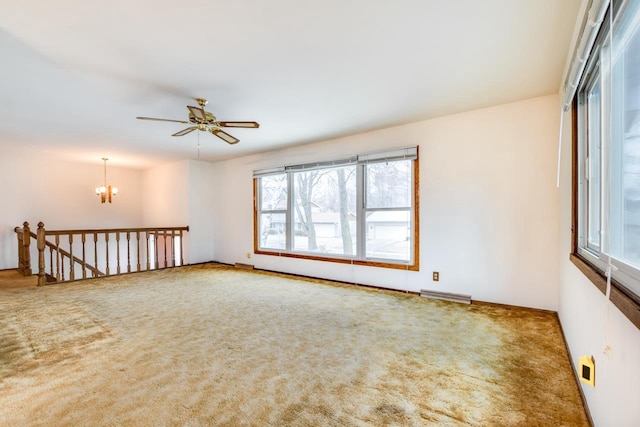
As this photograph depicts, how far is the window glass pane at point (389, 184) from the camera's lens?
159 inches

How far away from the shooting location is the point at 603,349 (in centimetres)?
130

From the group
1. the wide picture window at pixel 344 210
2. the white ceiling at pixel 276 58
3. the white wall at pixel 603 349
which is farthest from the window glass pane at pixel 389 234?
the white wall at pixel 603 349

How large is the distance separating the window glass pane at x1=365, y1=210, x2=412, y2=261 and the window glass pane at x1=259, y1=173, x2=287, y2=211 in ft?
5.87

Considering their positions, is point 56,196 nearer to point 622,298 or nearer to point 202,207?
point 202,207

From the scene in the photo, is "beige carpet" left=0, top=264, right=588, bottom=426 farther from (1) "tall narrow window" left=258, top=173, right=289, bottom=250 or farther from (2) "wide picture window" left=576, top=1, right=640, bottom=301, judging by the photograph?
(1) "tall narrow window" left=258, top=173, right=289, bottom=250

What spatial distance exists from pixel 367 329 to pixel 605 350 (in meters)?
1.75

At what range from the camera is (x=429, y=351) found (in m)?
2.29

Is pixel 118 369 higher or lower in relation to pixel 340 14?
lower

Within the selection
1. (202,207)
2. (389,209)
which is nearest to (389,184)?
(389,209)

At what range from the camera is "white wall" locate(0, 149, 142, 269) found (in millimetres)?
5742

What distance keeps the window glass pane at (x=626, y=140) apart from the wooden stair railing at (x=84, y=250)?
5323 millimetres

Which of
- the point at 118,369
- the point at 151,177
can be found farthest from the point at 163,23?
the point at 151,177

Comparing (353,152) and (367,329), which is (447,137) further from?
(367,329)

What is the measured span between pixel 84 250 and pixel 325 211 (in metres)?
4.60
